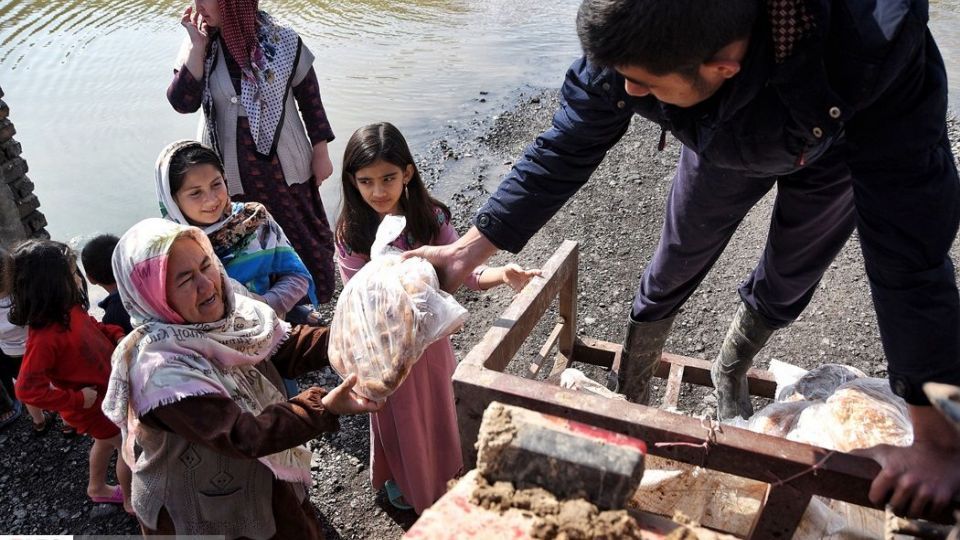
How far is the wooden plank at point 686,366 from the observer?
2766 millimetres

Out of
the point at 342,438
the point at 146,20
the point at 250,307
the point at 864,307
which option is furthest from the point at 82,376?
the point at 146,20

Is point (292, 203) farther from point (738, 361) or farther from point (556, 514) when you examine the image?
point (556, 514)

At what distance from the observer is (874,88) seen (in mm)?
1412

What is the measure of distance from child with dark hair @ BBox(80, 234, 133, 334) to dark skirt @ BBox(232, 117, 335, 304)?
2.68 ft

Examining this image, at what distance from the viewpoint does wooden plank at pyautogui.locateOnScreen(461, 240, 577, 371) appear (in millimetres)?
1676

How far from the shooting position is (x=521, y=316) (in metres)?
1.89

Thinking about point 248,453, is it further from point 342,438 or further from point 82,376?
point 342,438

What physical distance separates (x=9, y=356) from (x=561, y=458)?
3.35 meters

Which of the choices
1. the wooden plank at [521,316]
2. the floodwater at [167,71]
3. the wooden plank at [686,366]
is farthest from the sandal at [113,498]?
the floodwater at [167,71]

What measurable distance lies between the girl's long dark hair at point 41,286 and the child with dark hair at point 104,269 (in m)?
0.23

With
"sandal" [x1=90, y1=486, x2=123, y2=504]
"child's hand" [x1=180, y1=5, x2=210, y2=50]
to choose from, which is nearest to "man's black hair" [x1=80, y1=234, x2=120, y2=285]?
"sandal" [x1=90, y1=486, x2=123, y2=504]

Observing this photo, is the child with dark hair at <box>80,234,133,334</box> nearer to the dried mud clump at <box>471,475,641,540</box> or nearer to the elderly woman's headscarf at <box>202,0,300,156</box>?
the elderly woman's headscarf at <box>202,0,300,156</box>

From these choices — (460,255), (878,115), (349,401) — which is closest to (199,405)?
(349,401)

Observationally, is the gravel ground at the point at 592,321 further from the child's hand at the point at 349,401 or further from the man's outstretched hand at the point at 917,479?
the man's outstretched hand at the point at 917,479
